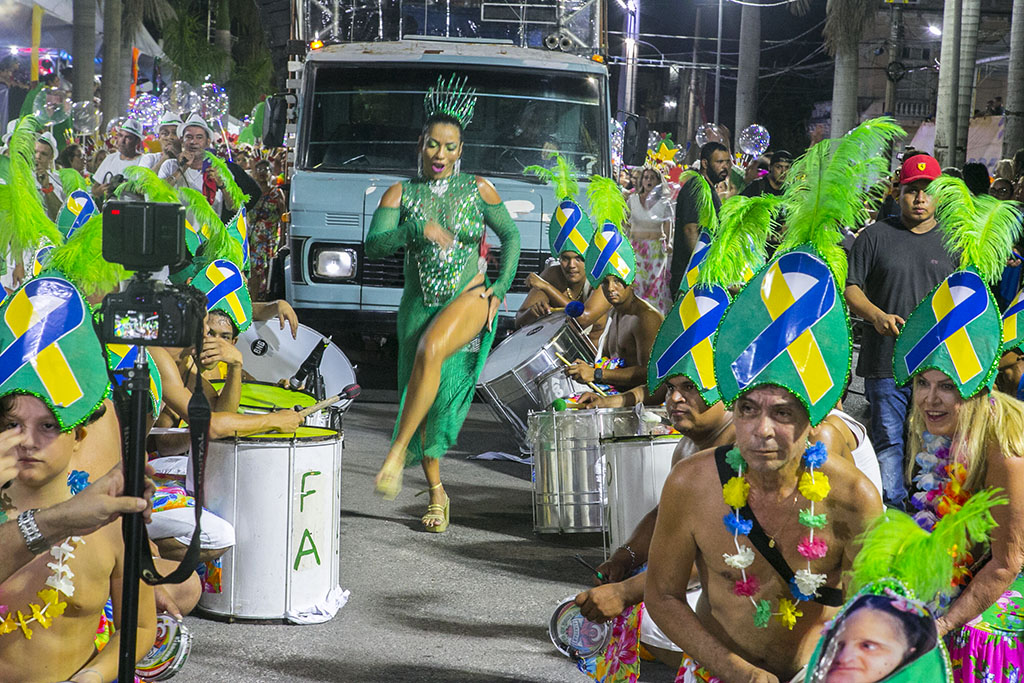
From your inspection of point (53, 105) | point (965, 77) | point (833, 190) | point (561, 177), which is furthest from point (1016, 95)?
point (833, 190)

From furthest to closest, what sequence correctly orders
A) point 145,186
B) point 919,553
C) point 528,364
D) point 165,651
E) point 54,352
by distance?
point 528,364, point 145,186, point 165,651, point 54,352, point 919,553

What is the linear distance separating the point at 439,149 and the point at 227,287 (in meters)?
1.34

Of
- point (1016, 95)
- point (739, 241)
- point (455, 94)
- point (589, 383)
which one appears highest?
point (1016, 95)

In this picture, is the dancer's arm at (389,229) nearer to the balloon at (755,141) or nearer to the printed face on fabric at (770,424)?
the printed face on fabric at (770,424)

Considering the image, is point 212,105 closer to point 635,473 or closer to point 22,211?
point 635,473

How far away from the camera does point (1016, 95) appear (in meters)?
14.4

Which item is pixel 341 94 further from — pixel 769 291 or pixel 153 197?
pixel 769 291

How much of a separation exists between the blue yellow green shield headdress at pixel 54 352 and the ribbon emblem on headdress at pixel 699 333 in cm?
179

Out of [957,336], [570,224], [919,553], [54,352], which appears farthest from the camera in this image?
[570,224]

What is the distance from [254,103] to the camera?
37.9m

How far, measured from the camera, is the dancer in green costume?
6.62 m

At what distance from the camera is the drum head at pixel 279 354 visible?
7.57 meters

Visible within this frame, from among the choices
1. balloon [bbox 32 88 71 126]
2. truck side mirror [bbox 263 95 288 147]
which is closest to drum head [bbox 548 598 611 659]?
truck side mirror [bbox 263 95 288 147]

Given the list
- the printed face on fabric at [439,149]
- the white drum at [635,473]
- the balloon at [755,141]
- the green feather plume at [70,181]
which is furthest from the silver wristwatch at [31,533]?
the balloon at [755,141]
